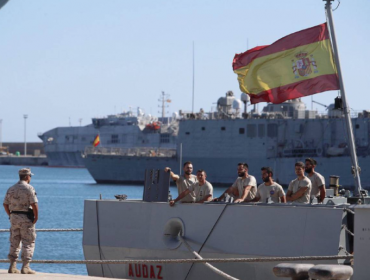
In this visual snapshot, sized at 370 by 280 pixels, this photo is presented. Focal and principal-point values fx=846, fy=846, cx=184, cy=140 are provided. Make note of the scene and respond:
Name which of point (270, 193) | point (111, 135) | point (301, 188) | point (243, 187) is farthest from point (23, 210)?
point (111, 135)

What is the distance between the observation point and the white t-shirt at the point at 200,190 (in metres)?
13.6

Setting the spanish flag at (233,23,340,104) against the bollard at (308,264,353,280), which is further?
the spanish flag at (233,23,340,104)

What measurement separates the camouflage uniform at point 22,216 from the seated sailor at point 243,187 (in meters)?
3.32

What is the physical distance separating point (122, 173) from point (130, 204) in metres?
67.8

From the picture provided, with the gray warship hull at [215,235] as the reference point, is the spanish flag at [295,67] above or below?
above

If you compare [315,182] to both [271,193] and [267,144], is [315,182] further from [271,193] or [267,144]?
[267,144]

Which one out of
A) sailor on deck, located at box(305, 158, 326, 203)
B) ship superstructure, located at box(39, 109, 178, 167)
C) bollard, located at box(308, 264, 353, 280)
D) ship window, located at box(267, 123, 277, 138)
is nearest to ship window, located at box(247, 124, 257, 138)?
ship window, located at box(267, 123, 277, 138)

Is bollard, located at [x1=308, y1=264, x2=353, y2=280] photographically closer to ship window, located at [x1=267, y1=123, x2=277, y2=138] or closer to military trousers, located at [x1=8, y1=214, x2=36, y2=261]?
military trousers, located at [x1=8, y1=214, x2=36, y2=261]

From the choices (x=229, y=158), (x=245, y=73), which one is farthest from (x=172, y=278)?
(x=229, y=158)

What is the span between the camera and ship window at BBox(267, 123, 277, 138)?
74125 mm

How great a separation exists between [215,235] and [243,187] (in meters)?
0.87

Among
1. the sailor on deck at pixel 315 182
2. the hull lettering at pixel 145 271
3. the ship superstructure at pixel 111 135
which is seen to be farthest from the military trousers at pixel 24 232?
the ship superstructure at pixel 111 135

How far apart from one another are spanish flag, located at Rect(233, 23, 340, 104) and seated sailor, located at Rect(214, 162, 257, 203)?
6.46 ft

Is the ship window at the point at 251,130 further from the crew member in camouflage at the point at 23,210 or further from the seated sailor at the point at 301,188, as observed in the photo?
the crew member in camouflage at the point at 23,210
